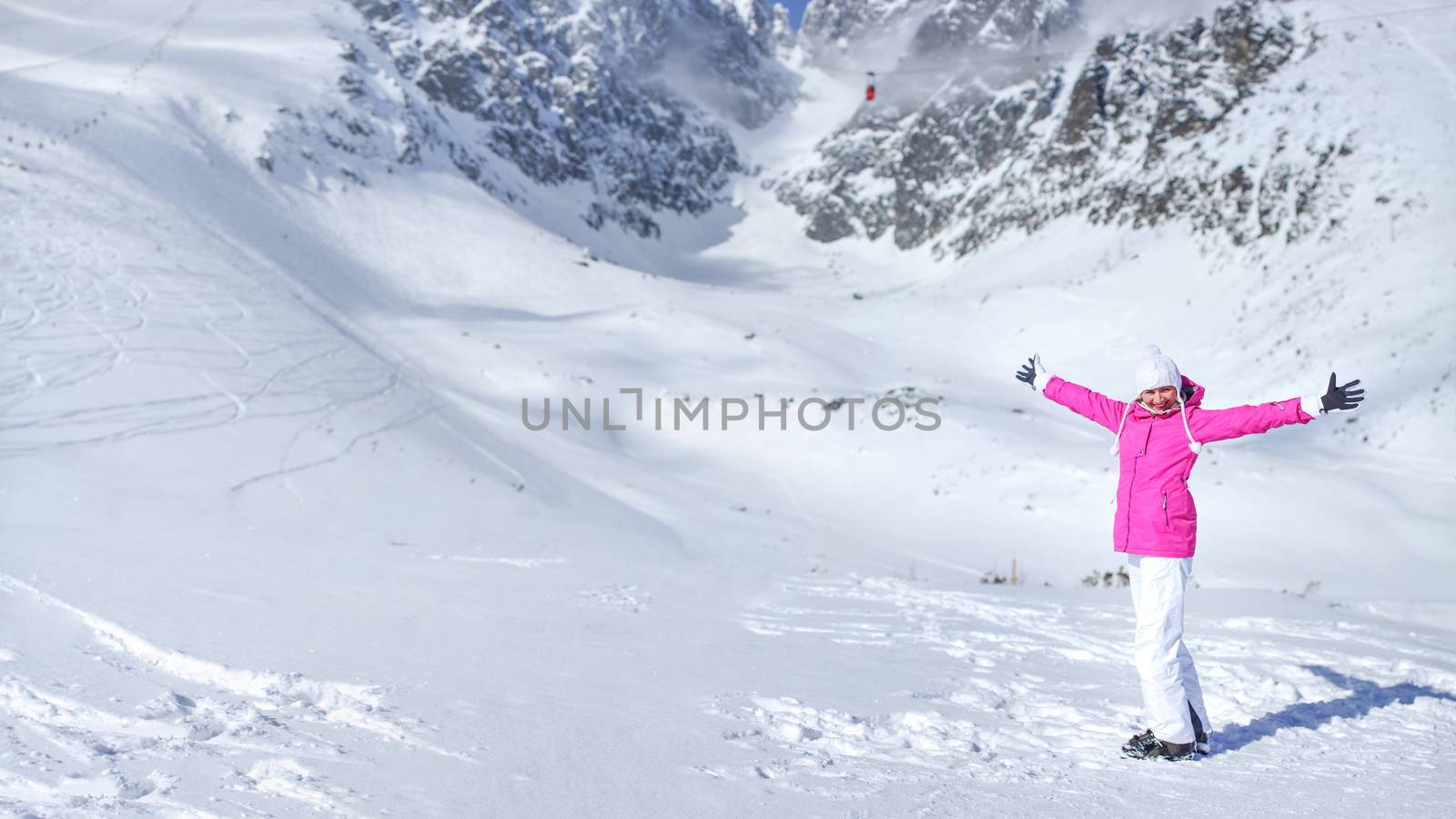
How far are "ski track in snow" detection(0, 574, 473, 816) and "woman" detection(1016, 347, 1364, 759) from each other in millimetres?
3131

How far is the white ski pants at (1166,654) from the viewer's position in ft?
13.8

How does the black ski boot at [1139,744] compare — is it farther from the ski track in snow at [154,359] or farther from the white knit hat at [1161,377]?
the ski track in snow at [154,359]

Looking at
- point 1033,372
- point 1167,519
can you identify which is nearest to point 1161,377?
point 1167,519

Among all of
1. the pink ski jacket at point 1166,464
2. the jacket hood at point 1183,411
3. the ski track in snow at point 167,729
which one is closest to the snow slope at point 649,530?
the ski track in snow at point 167,729

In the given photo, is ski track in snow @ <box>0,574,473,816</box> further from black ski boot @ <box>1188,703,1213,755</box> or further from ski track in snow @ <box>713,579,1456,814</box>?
black ski boot @ <box>1188,703,1213,755</box>

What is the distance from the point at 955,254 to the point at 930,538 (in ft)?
152

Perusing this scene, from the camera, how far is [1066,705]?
5.00m

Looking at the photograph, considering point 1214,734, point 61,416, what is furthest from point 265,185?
point 1214,734

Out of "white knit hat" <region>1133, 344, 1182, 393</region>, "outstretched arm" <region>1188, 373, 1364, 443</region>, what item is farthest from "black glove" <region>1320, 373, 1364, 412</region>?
"white knit hat" <region>1133, 344, 1182, 393</region>

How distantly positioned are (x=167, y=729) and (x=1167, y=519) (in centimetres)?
434

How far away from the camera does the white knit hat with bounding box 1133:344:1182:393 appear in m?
4.41

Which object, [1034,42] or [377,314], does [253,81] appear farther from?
[1034,42]

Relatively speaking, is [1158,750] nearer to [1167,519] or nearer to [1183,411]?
[1167,519]

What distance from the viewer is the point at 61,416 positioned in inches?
403
